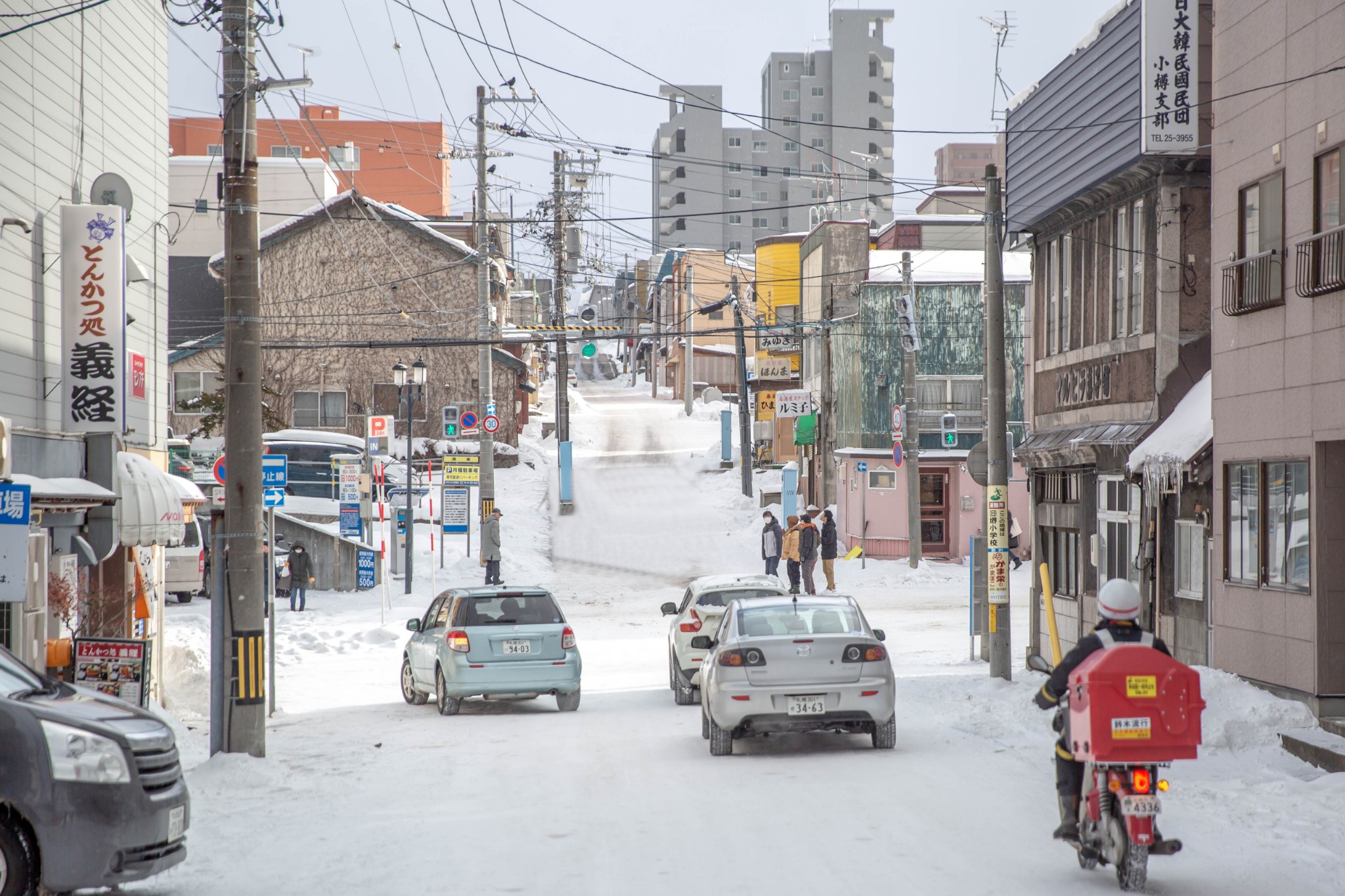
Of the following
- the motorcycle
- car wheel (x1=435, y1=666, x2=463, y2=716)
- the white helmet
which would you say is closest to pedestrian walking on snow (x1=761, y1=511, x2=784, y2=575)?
car wheel (x1=435, y1=666, x2=463, y2=716)

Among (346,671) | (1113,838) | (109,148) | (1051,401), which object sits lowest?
(346,671)

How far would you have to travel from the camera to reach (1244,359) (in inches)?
547

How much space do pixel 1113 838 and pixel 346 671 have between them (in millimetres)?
17035

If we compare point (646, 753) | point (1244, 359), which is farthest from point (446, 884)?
point (1244, 359)

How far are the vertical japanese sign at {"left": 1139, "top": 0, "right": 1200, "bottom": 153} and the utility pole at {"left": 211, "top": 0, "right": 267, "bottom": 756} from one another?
1018 centimetres

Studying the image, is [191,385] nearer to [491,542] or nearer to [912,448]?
[491,542]

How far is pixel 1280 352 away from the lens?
13.1 m

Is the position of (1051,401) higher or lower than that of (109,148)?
lower

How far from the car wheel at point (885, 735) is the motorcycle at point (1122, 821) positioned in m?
4.80

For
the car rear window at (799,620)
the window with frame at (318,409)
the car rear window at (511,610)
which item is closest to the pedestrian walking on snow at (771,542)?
the car rear window at (511,610)

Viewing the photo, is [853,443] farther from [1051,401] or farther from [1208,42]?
[1208,42]

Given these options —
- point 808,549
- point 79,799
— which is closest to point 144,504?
point 79,799

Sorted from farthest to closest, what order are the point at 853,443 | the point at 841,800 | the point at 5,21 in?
the point at 853,443
the point at 5,21
the point at 841,800

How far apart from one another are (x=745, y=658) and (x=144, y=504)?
8756 mm
